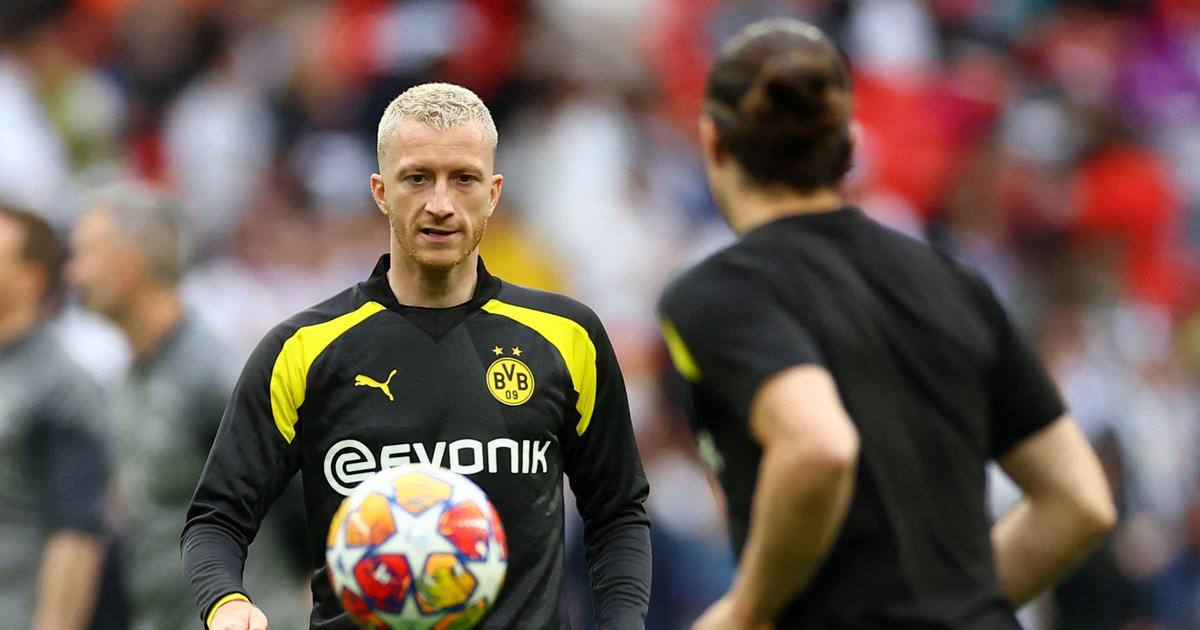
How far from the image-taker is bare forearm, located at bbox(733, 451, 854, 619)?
3426 mm

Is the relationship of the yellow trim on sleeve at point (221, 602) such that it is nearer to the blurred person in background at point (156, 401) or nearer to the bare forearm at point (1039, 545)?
the bare forearm at point (1039, 545)

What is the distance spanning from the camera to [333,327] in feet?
16.5

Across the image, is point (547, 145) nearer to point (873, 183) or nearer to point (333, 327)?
point (873, 183)

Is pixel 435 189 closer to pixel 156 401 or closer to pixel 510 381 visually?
pixel 510 381

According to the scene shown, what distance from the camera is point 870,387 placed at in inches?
143

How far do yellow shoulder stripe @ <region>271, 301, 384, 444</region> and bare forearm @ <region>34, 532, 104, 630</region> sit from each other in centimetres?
314

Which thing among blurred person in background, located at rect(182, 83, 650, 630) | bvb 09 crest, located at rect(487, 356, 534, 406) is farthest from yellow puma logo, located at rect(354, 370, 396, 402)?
bvb 09 crest, located at rect(487, 356, 534, 406)

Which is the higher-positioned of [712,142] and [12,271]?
[12,271]

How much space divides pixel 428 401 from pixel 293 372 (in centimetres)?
38

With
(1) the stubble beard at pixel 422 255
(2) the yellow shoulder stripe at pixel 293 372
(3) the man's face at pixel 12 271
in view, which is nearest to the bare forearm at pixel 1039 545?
(1) the stubble beard at pixel 422 255

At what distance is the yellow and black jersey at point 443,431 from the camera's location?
489 centimetres

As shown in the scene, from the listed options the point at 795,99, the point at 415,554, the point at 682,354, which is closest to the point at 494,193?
the point at 415,554

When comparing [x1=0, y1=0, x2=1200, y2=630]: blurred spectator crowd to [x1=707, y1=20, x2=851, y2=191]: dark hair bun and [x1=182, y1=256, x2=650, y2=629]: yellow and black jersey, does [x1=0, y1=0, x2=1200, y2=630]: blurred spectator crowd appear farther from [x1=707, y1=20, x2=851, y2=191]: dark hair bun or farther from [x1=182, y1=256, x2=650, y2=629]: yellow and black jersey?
[x1=707, y1=20, x2=851, y2=191]: dark hair bun

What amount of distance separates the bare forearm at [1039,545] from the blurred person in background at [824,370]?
18 centimetres
